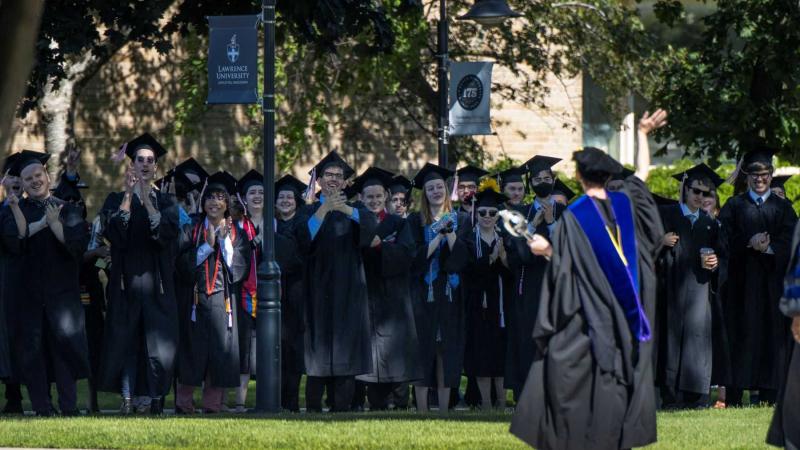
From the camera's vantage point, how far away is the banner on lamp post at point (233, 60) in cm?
1346

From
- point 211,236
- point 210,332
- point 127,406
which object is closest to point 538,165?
point 211,236

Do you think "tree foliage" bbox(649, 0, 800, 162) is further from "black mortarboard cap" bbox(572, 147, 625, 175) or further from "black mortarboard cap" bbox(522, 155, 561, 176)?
"black mortarboard cap" bbox(572, 147, 625, 175)

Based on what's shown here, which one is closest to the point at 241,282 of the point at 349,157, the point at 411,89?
the point at 411,89

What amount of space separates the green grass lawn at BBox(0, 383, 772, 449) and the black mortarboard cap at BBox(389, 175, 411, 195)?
2821 millimetres

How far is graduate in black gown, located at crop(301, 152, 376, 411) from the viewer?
44.7 ft

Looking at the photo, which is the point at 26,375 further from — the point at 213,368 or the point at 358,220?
the point at 358,220

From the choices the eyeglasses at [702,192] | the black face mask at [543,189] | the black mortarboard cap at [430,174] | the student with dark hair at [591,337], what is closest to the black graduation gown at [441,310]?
the black mortarboard cap at [430,174]

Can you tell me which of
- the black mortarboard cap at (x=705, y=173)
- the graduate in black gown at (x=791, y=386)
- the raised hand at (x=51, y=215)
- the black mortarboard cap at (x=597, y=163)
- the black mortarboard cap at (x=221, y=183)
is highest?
the black mortarboard cap at (x=705, y=173)

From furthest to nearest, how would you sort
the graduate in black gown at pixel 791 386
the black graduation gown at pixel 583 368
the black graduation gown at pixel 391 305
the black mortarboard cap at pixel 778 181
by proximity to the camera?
the black mortarboard cap at pixel 778 181
the black graduation gown at pixel 391 305
the black graduation gown at pixel 583 368
the graduate in black gown at pixel 791 386

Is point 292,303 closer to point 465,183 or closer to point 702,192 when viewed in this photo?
point 465,183

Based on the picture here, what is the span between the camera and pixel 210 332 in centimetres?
1393

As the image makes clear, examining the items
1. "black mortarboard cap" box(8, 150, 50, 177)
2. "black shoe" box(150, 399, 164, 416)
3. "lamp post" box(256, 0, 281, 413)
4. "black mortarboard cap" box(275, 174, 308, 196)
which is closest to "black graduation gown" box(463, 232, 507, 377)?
"black mortarboard cap" box(275, 174, 308, 196)

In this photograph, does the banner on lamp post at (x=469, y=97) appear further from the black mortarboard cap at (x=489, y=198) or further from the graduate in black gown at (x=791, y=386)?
the graduate in black gown at (x=791, y=386)

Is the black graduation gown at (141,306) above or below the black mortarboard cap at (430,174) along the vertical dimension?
below
